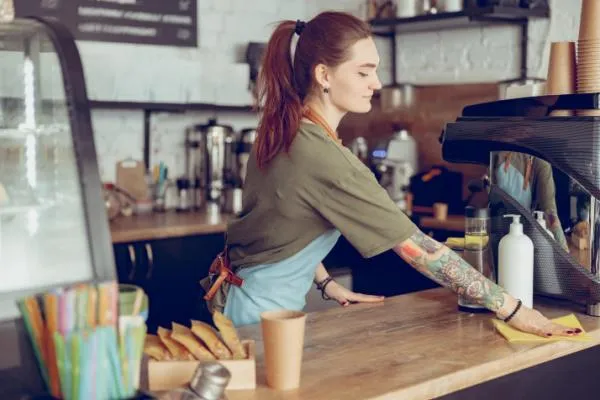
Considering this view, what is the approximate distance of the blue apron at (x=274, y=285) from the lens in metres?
2.28

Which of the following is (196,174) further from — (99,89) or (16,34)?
(16,34)

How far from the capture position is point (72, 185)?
5.39 ft

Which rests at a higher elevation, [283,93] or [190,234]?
[283,93]

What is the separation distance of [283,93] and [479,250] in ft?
2.21

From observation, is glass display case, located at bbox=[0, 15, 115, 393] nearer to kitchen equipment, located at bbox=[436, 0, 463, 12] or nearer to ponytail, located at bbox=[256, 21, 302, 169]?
ponytail, located at bbox=[256, 21, 302, 169]

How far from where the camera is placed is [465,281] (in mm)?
2076

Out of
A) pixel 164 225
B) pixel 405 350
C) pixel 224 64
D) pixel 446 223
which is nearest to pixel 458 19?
pixel 446 223

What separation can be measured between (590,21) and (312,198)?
906 millimetres

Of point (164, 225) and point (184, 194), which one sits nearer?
point (164, 225)

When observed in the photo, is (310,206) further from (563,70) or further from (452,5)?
(452,5)

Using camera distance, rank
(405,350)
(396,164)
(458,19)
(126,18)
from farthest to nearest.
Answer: (396,164) → (126,18) → (458,19) → (405,350)

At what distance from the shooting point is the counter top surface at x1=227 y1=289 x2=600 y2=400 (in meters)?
1.67

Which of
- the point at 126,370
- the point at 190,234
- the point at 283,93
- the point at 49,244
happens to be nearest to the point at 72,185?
the point at 49,244

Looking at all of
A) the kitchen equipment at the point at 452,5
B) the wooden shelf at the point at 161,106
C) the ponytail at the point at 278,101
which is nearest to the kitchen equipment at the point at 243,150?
the wooden shelf at the point at 161,106
